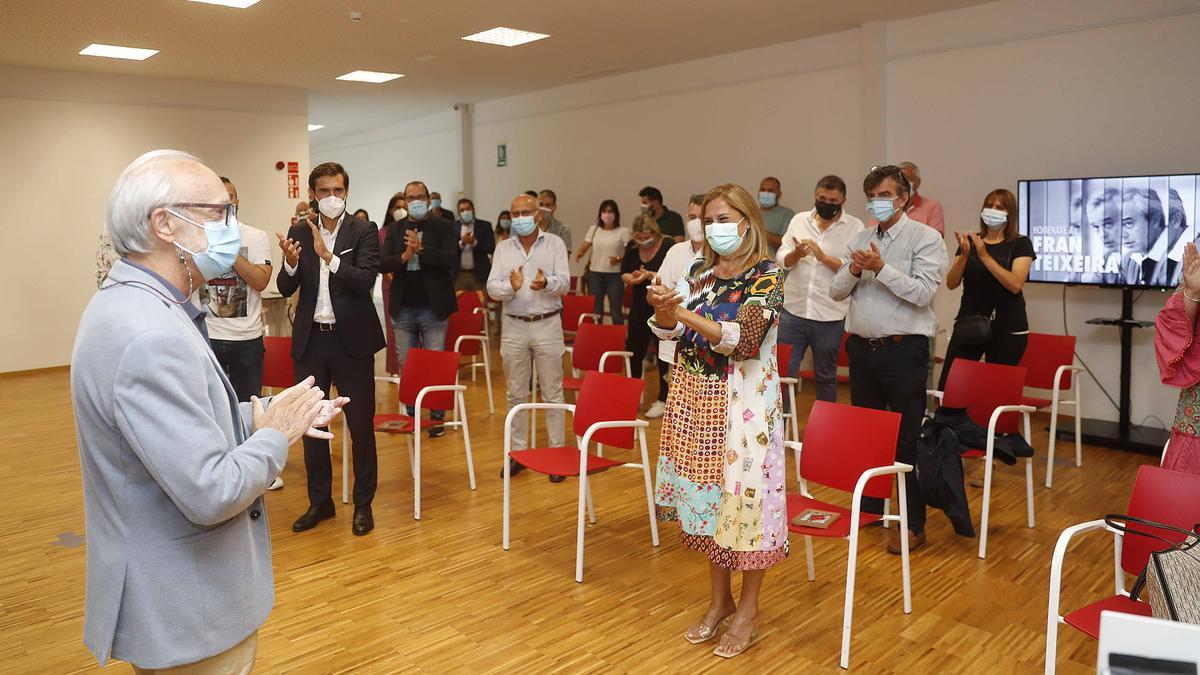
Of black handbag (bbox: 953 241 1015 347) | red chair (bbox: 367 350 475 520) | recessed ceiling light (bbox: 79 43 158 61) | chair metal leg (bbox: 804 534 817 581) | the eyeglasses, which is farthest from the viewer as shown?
recessed ceiling light (bbox: 79 43 158 61)

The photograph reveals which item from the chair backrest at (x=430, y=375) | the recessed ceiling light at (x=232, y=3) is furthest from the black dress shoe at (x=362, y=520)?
the recessed ceiling light at (x=232, y=3)

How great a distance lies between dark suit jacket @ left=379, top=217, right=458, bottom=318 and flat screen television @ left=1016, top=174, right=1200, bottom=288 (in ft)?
14.5

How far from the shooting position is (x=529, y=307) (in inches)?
214

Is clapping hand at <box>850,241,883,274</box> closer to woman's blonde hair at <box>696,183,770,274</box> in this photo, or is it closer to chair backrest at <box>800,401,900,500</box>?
chair backrest at <box>800,401,900,500</box>

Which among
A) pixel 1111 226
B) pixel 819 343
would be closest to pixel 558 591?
pixel 819 343

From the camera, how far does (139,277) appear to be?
1.62 meters

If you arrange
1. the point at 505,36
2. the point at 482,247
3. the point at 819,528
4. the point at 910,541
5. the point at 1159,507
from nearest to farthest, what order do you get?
1. the point at 1159,507
2. the point at 819,528
3. the point at 910,541
4. the point at 505,36
5. the point at 482,247

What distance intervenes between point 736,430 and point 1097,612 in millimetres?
1188

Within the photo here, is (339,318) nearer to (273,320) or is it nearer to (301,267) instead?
(301,267)

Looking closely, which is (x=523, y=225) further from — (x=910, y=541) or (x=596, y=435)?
(x=910, y=541)

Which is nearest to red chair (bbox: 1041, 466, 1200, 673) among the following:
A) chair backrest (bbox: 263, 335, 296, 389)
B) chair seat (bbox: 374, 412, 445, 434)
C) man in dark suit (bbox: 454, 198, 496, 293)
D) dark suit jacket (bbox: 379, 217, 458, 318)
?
chair seat (bbox: 374, 412, 445, 434)

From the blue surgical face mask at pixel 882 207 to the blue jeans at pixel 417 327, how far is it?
336cm

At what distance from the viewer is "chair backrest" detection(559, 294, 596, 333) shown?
749 cm

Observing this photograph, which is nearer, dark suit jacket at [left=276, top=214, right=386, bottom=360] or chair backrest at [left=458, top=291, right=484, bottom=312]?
dark suit jacket at [left=276, top=214, right=386, bottom=360]
